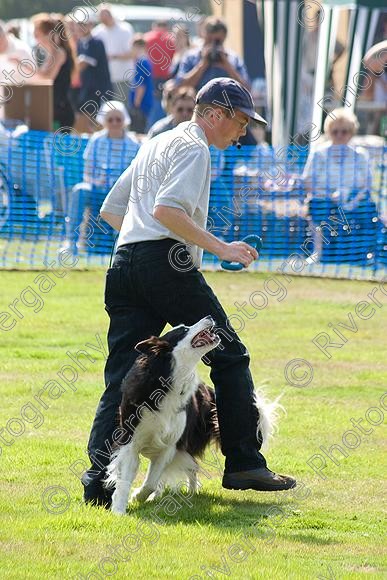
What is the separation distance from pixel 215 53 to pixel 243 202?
272 cm

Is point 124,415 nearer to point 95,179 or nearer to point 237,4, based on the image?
point 95,179

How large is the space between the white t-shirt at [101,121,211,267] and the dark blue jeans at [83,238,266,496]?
0.07m

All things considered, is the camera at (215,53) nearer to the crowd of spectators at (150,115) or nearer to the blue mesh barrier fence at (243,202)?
the crowd of spectators at (150,115)

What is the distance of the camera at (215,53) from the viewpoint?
14.6m

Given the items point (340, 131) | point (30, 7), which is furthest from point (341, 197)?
point (30, 7)

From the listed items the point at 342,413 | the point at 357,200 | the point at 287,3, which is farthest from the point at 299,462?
the point at 287,3

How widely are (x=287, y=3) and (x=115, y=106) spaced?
130 inches

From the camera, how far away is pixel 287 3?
50.6 feet

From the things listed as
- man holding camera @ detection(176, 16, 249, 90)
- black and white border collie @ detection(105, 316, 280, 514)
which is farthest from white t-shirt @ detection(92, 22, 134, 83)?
black and white border collie @ detection(105, 316, 280, 514)

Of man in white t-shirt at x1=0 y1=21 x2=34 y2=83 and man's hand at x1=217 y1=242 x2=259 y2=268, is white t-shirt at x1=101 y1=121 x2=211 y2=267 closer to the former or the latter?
man's hand at x1=217 y1=242 x2=259 y2=268

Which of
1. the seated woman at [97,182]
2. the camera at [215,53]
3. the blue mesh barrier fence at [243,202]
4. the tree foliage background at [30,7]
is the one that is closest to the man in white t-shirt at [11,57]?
the blue mesh barrier fence at [243,202]

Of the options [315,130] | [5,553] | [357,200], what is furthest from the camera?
[315,130]

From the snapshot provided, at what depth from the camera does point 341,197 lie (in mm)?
12539

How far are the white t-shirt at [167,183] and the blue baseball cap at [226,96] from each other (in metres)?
0.13
